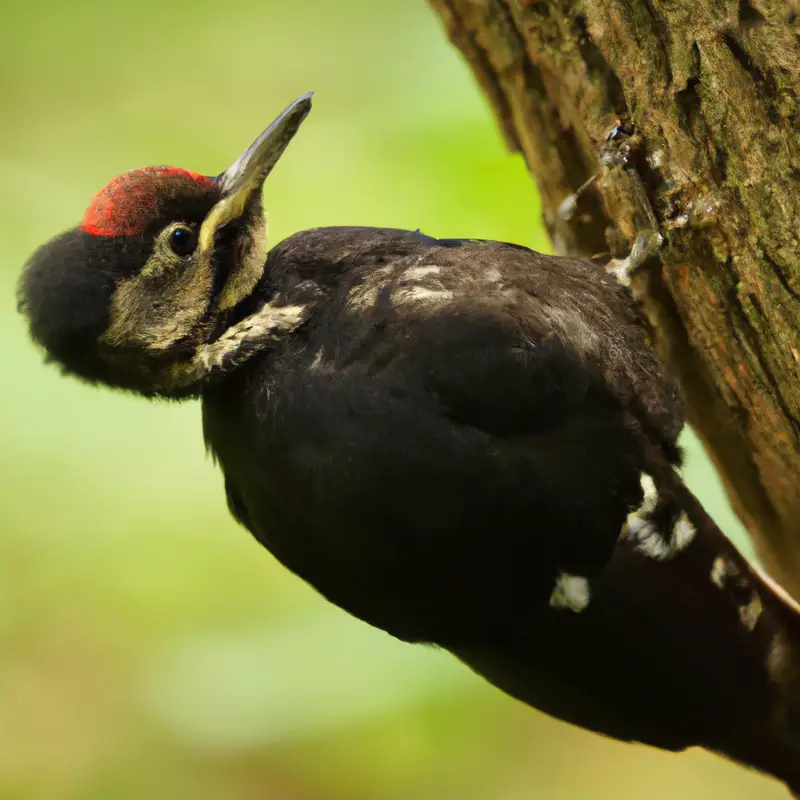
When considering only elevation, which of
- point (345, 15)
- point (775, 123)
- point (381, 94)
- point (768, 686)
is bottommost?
point (768, 686)

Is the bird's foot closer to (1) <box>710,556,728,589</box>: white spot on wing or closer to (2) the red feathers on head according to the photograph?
(1) <box>710,556,728,589</box>: white spot on wing

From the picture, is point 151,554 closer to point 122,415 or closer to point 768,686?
point 122,415

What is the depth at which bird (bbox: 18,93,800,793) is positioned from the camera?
1937mm

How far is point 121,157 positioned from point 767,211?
2323 mm

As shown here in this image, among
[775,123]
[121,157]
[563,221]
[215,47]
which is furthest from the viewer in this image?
[215,47]

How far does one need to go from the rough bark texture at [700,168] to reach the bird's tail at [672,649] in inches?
8.9

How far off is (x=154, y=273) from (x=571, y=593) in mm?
1120

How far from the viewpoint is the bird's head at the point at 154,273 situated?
203cm

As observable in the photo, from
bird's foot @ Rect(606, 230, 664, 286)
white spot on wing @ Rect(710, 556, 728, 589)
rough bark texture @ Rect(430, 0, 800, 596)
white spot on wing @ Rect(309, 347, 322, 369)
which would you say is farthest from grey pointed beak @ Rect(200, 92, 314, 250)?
white spot on wing @ Rect(710, 556, 728, 589)

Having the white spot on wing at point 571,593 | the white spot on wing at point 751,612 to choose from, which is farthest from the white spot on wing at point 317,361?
the white spot on wing at point 751,612

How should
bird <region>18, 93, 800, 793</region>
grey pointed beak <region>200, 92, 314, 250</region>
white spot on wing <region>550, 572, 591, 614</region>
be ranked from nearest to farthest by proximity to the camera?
bird <region>18, 93, 800, 793</region>
white spot on wing <region>550, 572, 591, 614</region>
grey pointed beak <region>200, 92, 314, 250</region>

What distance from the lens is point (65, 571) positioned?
9.84ft

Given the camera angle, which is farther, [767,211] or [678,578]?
[678,578]

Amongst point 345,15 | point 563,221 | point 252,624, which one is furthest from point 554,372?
point 345,15
